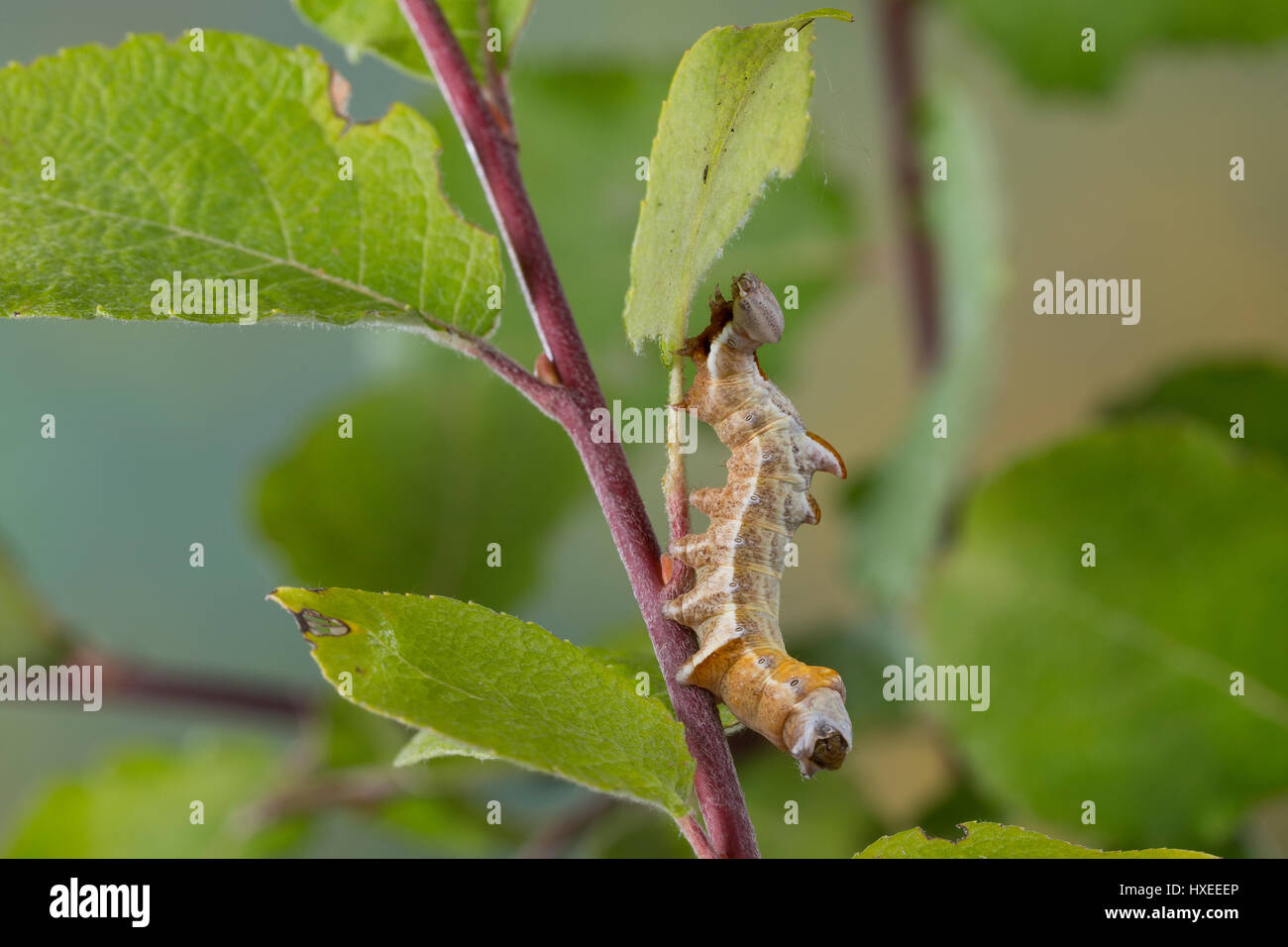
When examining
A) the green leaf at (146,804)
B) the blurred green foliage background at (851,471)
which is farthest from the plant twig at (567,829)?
the green leaf at (146,804)

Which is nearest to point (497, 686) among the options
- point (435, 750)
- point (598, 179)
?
point (435, 750)

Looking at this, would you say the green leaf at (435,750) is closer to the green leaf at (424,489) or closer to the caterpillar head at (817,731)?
the caterpillar head at (817,731)

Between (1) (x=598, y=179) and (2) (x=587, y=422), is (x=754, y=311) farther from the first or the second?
(1) (x=598, y=179)

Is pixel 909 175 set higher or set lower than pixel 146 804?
higher

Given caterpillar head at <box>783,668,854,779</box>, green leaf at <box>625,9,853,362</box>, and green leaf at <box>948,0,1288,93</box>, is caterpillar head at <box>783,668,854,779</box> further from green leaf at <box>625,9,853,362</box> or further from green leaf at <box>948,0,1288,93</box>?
green leaf at <box>948,0,1288,93</box>

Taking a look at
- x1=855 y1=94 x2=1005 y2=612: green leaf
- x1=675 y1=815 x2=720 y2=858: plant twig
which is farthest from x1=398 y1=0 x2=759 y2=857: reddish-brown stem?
x1=855 y1=94 x2=1005 y2=612: green leaf
